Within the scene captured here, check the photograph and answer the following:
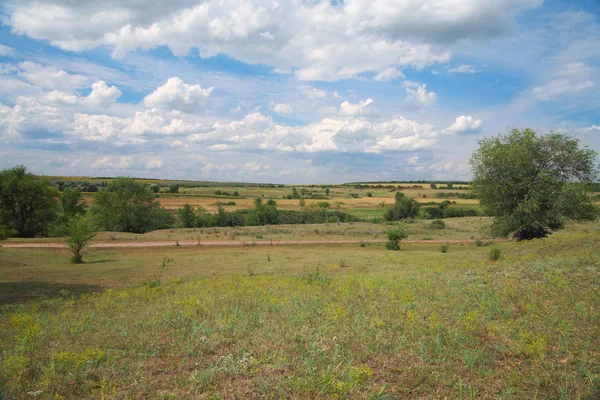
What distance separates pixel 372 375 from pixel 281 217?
79.4 metres

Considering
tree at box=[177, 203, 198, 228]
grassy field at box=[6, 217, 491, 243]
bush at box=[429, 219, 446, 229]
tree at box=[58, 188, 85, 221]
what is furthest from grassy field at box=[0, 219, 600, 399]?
tree at box=[177, 203, 198, 228]

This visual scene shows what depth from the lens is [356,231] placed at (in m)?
58.9

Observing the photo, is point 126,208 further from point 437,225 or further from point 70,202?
point 437,225

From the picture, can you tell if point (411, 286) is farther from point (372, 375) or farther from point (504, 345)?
point (372, 375)

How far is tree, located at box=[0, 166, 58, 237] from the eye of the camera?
52.2m

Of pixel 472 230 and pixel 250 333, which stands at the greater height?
pixel 250 333

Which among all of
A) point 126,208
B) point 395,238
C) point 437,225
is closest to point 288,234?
point 395,238

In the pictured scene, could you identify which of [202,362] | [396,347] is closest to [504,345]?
[396,347]

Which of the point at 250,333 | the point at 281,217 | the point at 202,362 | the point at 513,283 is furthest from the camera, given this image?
the point at 281,217

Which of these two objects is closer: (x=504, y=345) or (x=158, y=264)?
(x=504, y=345)

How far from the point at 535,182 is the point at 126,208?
5898cm

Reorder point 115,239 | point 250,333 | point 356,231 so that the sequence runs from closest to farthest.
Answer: point 250,333 < point 115,239 < point 356,231

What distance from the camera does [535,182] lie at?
1148 inches

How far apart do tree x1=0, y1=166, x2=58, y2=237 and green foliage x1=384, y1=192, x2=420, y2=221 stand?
67.2 meters
